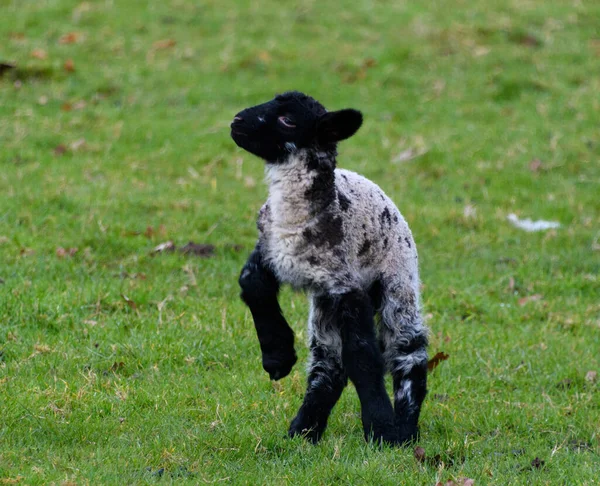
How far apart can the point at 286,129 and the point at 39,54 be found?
37.8 feet

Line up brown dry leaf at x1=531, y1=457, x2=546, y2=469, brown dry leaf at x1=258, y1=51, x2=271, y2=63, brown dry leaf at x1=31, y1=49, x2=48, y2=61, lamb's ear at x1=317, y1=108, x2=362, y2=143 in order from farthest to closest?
brown dry leaf at x1=258, y1=51, x2=271, y2=63 < brown dry leaf at x1=31, y1=49, x2=48, y2=61 < brown dry leaf at x1=531, y1=457, x2=546, y2=469 < lamb's ear at x1=317, y1=108, x2=362, y2=143

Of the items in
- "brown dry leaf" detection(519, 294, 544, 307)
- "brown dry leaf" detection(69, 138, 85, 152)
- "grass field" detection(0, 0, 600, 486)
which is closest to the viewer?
"grass field" detection(0, 0, 600, 486)

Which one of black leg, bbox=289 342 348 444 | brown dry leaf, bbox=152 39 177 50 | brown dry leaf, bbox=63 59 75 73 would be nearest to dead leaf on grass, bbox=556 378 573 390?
black leg, bbox=289 342 348 444

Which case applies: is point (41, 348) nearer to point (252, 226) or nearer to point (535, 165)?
point (252, 226)

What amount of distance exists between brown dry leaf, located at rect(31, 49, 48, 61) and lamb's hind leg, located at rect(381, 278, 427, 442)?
1147cm

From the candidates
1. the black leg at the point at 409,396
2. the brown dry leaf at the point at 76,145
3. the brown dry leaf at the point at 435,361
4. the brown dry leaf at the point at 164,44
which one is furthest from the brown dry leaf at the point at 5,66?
the black leg at the point at 409,396

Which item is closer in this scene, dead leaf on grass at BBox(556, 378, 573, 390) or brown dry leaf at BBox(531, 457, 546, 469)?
brown dry leaf at BBox(531, 457, 546, 469)

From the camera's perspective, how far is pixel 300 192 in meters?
6.04

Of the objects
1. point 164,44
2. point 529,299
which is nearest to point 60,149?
point 164,44

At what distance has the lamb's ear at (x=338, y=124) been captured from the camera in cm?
584

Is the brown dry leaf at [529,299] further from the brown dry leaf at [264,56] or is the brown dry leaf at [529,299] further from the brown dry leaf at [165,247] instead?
the brown dry leaf at [264,56]

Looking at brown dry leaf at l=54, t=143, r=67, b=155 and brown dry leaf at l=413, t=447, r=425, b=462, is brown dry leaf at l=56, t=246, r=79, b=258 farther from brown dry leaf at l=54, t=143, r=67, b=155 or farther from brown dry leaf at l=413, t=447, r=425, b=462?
brown dry leaf at l=413, t=447, r=425, b=462

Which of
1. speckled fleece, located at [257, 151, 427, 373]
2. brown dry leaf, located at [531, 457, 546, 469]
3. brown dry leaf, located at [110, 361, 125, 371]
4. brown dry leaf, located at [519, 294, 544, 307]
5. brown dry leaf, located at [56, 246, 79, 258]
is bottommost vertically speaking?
brown dry leaf, located at [519, 294, 544, 307]

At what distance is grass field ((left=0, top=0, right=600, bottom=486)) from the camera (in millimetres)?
6391
